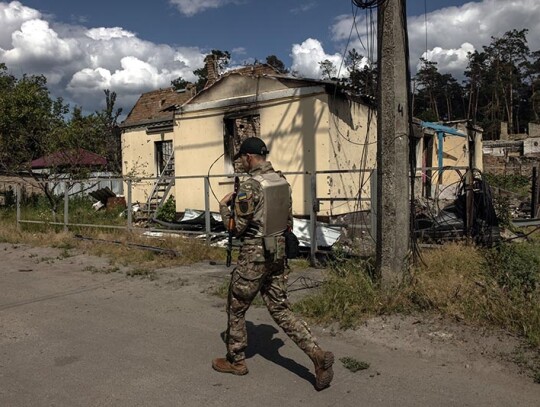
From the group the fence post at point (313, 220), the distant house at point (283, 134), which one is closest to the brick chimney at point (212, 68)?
the distant house at point (283, 134)

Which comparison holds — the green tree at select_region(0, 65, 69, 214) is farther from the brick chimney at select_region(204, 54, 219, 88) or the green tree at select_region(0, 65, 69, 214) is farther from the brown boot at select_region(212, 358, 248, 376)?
the brown boot at select_region(212, 358, 248, 376)

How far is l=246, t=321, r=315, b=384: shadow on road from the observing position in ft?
13.4

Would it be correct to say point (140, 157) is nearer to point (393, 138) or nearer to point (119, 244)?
point (119, 244)

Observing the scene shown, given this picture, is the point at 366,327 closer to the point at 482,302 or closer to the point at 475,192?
the point at 482,302

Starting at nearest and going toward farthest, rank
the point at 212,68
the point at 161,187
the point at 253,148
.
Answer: the point at 253,148 → the point at 212,68 → the point at 161,187

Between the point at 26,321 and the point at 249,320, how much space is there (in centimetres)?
262

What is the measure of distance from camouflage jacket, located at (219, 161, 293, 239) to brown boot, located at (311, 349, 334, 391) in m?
1.02

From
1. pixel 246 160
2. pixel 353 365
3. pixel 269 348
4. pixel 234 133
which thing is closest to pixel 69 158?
pixel 234 133

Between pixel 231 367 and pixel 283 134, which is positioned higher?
pixel 283 134

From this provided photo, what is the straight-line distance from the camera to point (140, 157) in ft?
64.4

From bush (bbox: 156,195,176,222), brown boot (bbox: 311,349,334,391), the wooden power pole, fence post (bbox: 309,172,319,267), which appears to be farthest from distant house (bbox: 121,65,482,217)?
brown boot (bbox: 311,349,334,391)

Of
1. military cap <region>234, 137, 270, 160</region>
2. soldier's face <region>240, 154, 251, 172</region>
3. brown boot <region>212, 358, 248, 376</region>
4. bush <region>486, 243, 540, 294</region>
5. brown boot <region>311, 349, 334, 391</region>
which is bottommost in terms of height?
brown boot <region>212, 358, 248, 376</region>

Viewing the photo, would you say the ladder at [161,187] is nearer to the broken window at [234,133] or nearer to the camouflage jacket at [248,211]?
the broken window at [234,133]

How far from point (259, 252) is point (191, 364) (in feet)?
4.15
